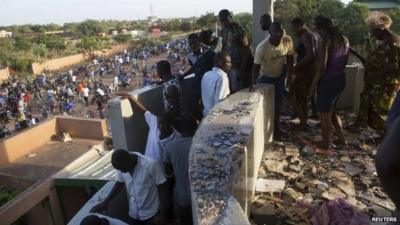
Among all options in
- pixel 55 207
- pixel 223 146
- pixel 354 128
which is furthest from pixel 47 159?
pixel 223 146

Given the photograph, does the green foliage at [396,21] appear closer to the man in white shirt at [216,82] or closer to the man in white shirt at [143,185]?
the man in white shirt at [216,82]

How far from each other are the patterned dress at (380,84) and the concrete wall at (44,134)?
41.7 feet

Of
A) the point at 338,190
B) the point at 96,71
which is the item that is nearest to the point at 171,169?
the point at 338,190

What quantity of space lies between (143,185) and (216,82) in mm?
1419

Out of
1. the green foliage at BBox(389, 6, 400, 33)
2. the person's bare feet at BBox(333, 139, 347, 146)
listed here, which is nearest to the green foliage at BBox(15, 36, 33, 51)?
the green foliage at BBox(389, 6, 400, 33)

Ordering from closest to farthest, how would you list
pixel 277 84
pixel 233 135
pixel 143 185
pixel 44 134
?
pixel 233 135, pixel 143 185, pixel 277 84, pixel 44 134

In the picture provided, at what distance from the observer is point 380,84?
4.77m

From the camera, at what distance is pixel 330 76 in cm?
443

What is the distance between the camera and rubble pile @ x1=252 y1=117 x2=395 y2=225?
330 cm

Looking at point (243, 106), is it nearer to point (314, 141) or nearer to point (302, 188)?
point (302, 188)

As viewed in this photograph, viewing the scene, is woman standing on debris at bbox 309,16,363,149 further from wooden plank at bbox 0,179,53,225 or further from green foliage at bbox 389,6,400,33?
Answer: green foliage at bbox 389,6,400,33

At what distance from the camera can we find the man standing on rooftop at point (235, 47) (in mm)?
5273

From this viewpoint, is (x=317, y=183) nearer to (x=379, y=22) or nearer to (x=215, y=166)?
(x=215, y=166)

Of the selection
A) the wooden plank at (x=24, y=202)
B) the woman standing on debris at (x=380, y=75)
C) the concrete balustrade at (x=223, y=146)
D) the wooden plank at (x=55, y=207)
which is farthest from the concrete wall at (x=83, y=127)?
the woman standing on debris at (x=380, y=75)
